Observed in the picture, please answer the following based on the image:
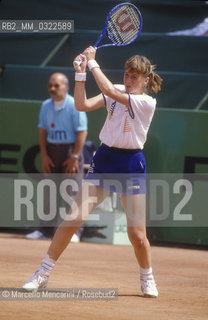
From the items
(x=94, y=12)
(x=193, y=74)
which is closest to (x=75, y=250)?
(x=193, y=74)

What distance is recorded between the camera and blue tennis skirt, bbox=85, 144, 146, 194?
5223mm

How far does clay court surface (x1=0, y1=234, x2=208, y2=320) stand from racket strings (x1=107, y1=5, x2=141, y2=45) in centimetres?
200

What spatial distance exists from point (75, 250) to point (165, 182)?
139 centimetres

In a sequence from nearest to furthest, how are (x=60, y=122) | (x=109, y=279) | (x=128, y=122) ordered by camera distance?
(x=128, y=122) < (x=109, y=279) < (x=60, y=122)

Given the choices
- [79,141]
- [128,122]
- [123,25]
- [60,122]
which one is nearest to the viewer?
[128,122]

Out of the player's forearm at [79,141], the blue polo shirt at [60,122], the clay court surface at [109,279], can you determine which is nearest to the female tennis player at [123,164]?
the clay court surface at [109,279]

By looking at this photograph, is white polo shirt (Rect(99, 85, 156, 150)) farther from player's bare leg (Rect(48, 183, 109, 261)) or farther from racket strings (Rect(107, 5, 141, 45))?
racket strings (Rect(107, 5, 141, 45))

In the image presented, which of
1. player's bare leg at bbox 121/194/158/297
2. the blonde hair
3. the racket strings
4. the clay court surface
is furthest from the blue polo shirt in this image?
player's bare leg at bbox 121/194/158/297

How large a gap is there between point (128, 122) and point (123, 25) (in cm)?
94

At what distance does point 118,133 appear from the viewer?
5.18m

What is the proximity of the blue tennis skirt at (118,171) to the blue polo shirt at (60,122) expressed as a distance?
327cm

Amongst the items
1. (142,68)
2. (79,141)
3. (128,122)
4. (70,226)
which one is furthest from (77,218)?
(79,141)

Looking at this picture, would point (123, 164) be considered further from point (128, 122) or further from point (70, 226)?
point (70, 226)

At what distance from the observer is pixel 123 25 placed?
18.6 ft
